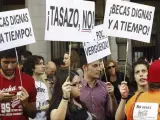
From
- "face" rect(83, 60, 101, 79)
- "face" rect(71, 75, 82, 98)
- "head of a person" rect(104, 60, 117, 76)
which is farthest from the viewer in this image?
"head of a person" rect(104, 60, 117, 76)

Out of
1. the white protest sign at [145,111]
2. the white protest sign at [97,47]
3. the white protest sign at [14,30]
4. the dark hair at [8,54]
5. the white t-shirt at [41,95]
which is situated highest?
the white protest sign at [14,30]

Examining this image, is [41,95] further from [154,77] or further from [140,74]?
[154,77]

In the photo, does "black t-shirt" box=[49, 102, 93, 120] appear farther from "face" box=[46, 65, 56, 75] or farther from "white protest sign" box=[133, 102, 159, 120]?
"face" box=[46, 65, 56, 75]

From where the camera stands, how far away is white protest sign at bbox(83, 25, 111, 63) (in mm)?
6434

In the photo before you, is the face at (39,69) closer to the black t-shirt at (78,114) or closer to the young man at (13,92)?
the young man at (13,92)

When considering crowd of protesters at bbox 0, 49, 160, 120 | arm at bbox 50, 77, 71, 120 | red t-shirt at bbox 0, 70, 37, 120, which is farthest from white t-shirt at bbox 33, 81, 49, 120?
arm at bbox 50, 77, 71, 120

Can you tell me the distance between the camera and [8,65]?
17.4 ft

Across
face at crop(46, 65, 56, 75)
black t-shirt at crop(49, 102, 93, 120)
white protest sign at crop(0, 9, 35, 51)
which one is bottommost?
face at crop(46, 65, 56, 75)

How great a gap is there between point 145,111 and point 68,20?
64.2 inches

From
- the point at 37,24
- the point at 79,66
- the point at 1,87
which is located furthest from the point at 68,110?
the point at 37,24

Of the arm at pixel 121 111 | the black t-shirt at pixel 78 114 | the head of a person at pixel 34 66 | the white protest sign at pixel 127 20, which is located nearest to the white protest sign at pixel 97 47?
the white protest sign at pixel 127 20

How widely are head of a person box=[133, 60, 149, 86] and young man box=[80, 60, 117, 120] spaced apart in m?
0.43

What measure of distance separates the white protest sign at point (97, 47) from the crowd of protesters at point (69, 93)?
12 cm

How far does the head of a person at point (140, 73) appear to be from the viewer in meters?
5.48
